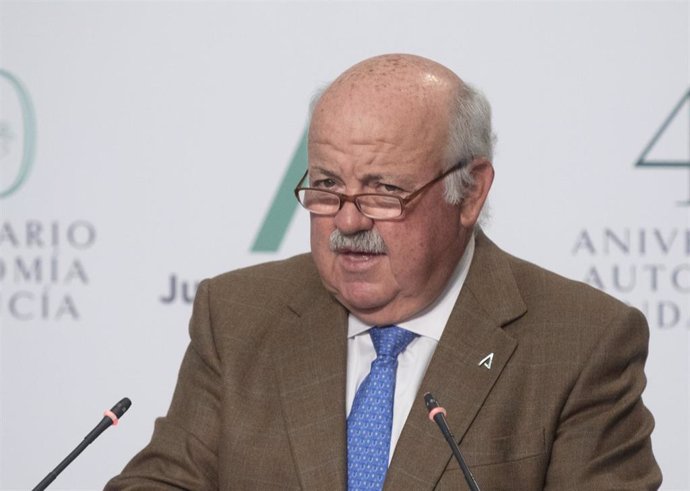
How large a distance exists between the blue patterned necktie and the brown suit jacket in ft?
0.09

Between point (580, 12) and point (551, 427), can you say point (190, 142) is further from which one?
point (551, 427)

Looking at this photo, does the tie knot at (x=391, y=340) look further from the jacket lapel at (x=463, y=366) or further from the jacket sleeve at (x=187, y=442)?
the jacket sleeve at (x=187, y=442)

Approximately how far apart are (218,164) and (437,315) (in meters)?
1.28

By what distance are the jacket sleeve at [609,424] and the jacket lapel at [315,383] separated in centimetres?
41

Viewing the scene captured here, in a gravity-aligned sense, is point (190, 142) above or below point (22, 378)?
above

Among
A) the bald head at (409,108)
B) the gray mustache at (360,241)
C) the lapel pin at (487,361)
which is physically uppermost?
the bald head at (409,108)

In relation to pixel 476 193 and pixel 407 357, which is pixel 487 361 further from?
pixel 476 193

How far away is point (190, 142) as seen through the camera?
12.9 ft

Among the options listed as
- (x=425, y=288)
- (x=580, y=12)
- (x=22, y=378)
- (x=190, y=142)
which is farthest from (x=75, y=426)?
(x=580, y=12)

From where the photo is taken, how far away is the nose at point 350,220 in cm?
261

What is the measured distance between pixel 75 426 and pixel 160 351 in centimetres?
32

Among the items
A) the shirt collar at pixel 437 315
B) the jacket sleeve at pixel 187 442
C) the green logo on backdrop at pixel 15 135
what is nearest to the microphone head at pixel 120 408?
the jacket sleeve at pixel 187 442

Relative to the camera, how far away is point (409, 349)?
9.17ft

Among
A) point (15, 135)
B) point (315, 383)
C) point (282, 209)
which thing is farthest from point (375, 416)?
point (15, 135)
